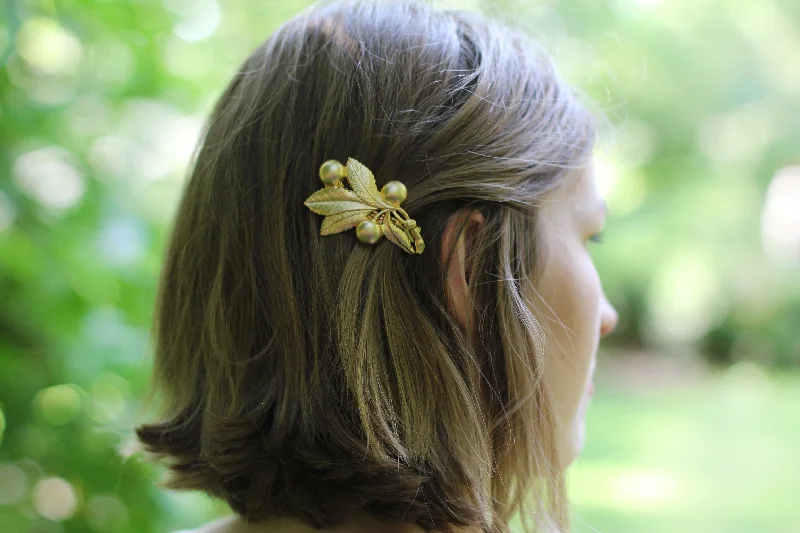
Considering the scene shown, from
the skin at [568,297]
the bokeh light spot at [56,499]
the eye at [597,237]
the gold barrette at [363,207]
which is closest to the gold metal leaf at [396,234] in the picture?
the gold barrette at [363,207]

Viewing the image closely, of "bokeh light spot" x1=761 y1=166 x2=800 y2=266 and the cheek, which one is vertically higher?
"bokeh light spot" x1=761 y1=166 x2=800 y2=266

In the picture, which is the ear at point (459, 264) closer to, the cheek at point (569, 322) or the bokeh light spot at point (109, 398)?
the cheek at point (569, 322)

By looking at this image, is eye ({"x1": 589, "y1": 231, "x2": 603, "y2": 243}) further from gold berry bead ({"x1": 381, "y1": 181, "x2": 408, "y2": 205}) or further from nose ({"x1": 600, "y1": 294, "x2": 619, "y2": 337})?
gold berry bead ({"x1": 381, "y1": 181, "x2": 408, "y2": 205})

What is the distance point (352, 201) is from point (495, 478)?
355 mm

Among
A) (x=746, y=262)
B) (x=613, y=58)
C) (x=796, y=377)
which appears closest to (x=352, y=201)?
(x=613, y=58)

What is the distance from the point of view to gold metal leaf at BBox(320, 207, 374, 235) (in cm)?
73

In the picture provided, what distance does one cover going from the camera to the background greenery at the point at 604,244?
44.5 inches

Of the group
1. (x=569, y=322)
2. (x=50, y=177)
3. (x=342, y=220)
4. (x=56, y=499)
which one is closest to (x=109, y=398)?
(x=56, y=499)

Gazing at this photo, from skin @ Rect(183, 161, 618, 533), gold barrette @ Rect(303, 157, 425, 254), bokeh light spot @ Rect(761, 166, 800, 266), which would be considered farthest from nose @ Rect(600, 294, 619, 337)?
bokeh light spot @ Rect(761, 166, 800, 266)

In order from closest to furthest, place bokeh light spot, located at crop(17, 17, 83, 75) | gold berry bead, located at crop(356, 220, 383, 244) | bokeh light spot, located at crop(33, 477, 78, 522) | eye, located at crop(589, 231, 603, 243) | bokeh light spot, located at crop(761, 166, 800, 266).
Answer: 1. gold berry bead, located at crop(356, 220, 383, 244)
2. eye, located at crop(589, 231, 603, 243)
3. bokeh light spot, located at crop(17, 17, 83, 75)
4. bokeh light spot, located at crop(33, 477, 78, 522)
5. bokeh light spot, located at crop(761, 166, 800, 266)

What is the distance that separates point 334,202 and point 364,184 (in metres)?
0.04

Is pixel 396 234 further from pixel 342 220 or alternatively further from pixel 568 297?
pixel 568 297

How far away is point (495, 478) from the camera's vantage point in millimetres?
828

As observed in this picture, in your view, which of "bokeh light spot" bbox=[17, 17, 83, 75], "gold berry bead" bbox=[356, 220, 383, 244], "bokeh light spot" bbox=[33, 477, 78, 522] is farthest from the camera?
"bokeh light spot" bbox=[33, 477, 78, 522]
